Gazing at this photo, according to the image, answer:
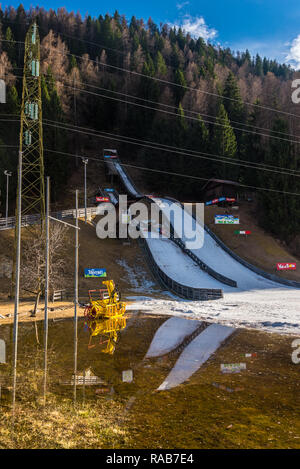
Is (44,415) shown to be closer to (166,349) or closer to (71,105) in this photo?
(166,349)

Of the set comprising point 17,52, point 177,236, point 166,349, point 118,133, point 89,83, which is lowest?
point 166,349

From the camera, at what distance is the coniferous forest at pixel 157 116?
60.8 m

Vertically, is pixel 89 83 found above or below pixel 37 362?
above

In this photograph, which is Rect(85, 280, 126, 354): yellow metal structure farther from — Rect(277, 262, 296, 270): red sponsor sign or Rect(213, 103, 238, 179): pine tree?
Rect(213, 103, 238, 179): pine tree

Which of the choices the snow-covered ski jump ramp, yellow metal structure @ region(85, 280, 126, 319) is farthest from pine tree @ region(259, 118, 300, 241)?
yellow metal structure @ region(85, 280, 126, 319)

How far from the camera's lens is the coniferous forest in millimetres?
60812

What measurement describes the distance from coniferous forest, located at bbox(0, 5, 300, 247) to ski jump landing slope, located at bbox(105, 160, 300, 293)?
15288 millimetres

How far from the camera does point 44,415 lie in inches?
338

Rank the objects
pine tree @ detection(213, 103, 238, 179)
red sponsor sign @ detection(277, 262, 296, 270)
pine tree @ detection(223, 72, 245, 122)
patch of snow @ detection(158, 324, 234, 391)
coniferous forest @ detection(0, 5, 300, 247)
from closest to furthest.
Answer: patch of snow @ detection(158, 324, 234, 391), red sponsor sign @ detection(277, 262, 296, 270), coniferous forest @ detection(0, 5, 300, 247), pine tree @ detection(213, 103, 238, 179), pine tree @ detection(223, 72, 245, 122)

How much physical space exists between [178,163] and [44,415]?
68255 millimetres

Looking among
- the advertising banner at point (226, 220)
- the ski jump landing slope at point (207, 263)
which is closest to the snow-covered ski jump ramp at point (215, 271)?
the ski jump landing slope at point (207, 263)

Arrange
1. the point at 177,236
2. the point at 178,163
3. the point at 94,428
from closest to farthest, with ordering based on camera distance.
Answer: the point at 94,428
the point at 177,236
the point at 178,163

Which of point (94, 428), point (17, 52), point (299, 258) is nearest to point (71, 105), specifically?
point (17, 52)

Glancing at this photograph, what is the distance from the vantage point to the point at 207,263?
4244 cm
